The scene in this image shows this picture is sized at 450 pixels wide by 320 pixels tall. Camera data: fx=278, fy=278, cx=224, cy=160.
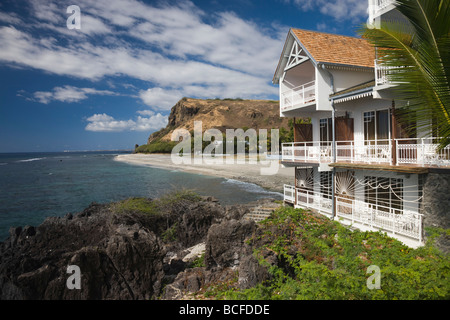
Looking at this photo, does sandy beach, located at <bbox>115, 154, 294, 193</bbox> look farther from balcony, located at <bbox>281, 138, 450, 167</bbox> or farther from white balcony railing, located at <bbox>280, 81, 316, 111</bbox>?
balcony, located at <bbox>281, 138, 450, 167</bbox>

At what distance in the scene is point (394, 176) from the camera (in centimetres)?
1239

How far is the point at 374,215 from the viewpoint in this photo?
42.3 ft

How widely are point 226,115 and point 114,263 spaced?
494 ft

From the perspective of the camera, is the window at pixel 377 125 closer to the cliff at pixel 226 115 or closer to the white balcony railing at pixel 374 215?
the white balcony railing at pixel 374 215

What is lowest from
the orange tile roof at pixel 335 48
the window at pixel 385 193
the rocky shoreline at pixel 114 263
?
the rocky shoreline at pixel 114 263

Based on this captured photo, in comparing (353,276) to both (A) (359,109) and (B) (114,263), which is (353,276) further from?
(A) (359,109)

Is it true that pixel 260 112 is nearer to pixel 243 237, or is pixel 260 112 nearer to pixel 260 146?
pixel 260 146

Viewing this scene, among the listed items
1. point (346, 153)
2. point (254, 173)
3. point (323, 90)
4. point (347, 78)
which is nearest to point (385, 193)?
point (346, 153)

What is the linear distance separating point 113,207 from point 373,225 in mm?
14734

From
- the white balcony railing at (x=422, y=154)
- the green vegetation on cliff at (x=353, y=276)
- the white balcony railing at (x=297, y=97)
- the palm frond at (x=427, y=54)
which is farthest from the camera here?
the white balcony railing at (x=297, y=97)

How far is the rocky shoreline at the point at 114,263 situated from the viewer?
8.83 meters

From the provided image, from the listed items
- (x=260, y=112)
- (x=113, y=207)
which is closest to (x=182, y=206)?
(x=113, y=207)

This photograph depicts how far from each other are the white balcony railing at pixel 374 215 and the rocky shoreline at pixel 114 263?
17.5ft

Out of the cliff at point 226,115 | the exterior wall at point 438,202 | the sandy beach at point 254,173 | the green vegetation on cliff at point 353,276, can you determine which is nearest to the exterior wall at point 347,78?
the exterior wall at point 438,202
